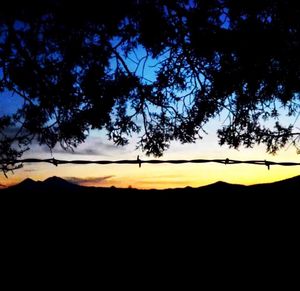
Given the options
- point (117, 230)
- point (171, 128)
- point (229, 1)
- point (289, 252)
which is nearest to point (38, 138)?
point (171, 128)

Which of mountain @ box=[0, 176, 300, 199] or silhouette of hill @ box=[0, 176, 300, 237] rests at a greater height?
mountain @ box=[0, 176, 300, 199]

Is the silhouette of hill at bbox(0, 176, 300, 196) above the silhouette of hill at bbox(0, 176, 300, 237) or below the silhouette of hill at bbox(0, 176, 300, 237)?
above

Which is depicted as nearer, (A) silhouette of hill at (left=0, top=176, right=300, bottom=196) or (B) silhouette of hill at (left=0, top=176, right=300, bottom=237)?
(B) silhouette of hill at (left=0, top=176, right=300, bottom=237)

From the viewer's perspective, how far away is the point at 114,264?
1426 mm

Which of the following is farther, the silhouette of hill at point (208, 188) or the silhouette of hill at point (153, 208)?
the silhouette of hill at point (208, 188)

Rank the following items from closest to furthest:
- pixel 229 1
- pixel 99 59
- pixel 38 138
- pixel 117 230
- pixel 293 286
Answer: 1. pixel 293 286
2. pixel 117 230
3. pixel 229 1
4. pixel 99 59
5. pixel 38 138

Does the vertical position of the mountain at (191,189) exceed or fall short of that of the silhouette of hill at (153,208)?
it exceeds it

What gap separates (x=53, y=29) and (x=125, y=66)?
116 centimetres

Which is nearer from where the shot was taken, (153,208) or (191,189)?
(153,208)

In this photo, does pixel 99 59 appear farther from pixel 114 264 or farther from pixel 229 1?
pixel 114 264

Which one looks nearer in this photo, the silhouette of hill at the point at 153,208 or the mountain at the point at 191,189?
the silhouette of hill at the point at 153,208

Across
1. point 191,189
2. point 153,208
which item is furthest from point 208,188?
point 153,208

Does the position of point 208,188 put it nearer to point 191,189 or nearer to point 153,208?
point 191,189

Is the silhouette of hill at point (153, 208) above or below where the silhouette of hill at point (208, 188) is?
below
